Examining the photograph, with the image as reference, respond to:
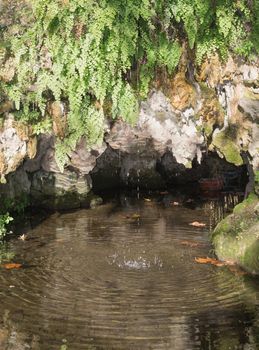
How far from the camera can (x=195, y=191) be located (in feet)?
71.5

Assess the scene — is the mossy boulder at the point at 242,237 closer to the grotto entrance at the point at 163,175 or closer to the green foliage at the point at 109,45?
the green foliage at the point at 109,45

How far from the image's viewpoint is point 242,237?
11.1 meters

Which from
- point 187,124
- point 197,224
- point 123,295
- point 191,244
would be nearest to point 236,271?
point 191,244

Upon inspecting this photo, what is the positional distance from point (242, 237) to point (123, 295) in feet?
10.6

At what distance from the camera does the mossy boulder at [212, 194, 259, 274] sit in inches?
421

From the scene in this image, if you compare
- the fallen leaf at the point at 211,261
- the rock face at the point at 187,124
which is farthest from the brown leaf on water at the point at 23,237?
the fallen leaf at the point at 211,261

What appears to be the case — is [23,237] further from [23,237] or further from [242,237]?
[242,237]

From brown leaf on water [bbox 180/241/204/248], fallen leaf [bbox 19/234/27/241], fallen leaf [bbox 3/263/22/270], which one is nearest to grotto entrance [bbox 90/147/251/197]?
fallen leaf [bbox 19/234/27/241]

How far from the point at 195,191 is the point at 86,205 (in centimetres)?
551

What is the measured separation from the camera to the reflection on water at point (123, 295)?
7.65 meters

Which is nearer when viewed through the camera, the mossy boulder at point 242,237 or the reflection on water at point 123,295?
the reflection on water at point 123,295

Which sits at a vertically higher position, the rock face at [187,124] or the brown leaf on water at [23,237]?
the rock face at [187,124]

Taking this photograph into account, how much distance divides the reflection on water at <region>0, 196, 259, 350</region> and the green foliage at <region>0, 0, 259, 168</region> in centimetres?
297

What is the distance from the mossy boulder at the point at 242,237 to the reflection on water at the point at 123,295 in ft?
1.25
